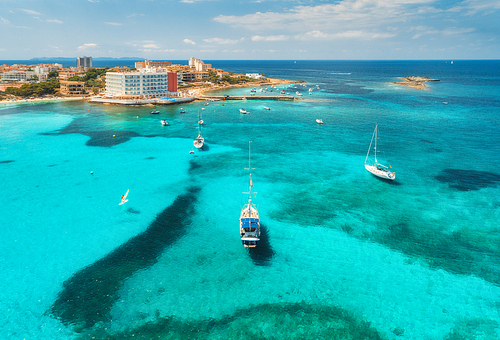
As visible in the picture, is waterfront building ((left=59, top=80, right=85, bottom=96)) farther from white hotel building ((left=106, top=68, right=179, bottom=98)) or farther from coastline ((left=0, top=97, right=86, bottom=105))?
white hotel building ((left=106, top=68, right=179, bottom=98))

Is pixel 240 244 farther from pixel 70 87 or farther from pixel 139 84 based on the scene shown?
pixel 70 87

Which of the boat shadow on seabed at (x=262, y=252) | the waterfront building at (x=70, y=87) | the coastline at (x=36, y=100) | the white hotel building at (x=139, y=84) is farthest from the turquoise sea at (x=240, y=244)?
the waterfront building at (x=70, y=87)

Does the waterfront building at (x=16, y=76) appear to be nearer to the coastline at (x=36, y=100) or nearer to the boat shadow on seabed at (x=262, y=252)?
the coastline at (x=36, y=100)

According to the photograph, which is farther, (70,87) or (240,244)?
(70,87)

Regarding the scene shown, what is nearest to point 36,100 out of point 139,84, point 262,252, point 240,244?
point 139,84

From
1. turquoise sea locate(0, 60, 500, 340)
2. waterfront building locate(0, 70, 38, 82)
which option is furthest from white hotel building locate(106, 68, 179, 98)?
waterfront building locate(0, 70, 38, 82)

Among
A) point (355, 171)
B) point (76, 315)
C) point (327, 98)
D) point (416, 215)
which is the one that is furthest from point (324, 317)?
point (327, 98)

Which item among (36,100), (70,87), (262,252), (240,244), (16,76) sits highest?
(16,76)
